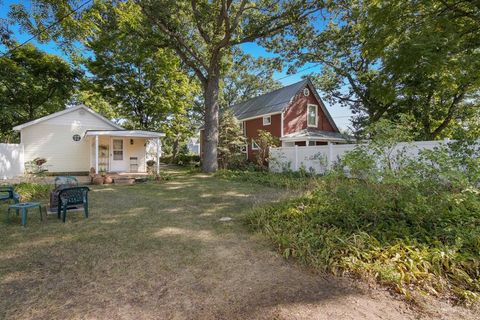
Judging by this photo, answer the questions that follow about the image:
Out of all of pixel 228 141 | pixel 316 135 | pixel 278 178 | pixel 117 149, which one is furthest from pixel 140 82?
pixel 278 178

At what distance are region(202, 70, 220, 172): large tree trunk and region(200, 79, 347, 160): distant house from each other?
348 cm

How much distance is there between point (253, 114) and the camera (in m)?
21.0

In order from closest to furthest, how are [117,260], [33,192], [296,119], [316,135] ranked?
[117,260], [33,192], [316,135], [296,119]

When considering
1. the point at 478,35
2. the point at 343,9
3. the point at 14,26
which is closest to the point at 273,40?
the point at 343,9

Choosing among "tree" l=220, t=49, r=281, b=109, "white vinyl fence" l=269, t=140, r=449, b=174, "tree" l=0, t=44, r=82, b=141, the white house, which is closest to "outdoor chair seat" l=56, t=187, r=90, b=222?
the white house

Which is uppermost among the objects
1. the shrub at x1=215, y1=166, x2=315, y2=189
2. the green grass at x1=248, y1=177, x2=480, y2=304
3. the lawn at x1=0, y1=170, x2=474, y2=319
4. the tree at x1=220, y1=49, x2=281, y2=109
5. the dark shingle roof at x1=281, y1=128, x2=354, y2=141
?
the tree at x1=220, y1=49, x2=281, y2=109

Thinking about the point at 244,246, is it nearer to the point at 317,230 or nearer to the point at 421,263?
the point at 317,230

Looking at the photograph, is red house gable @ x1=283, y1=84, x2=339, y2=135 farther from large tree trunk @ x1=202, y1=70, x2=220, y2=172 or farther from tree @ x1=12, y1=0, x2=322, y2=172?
large tree trunk @ x1=202, y1=70, x2=220, y2=172

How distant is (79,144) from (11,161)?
3308 millimetres

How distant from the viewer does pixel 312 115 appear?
19688 millimetres

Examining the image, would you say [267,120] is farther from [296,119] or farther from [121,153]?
[121,153]

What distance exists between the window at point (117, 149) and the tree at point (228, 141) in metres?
6.37

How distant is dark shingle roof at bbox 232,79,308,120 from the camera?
61.5ft

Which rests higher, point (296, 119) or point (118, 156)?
point (296, 119)
